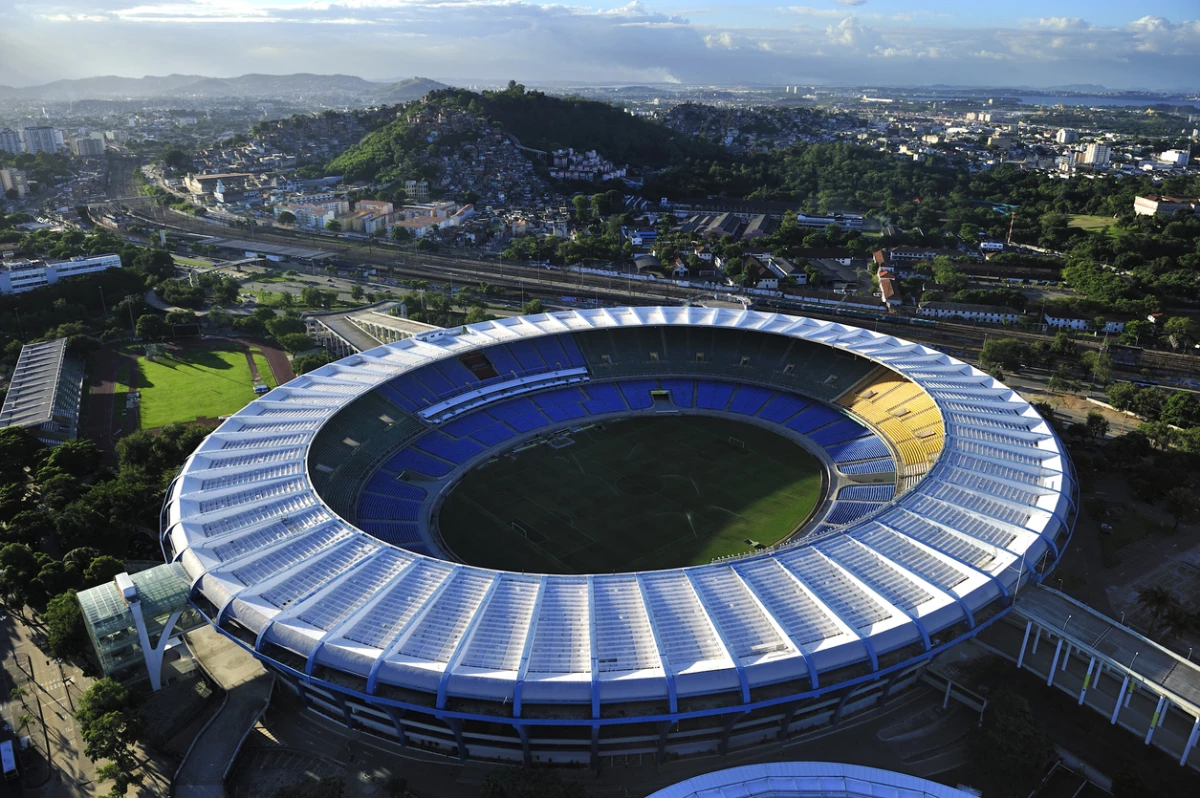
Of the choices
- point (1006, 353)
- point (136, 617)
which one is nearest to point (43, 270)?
point (136, 617)

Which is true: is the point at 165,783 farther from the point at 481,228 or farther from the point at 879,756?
the point at 481,228

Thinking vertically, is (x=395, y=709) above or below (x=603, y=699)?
below

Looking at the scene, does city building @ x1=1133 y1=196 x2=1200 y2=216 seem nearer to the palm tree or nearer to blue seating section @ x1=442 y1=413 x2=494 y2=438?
the palm tree

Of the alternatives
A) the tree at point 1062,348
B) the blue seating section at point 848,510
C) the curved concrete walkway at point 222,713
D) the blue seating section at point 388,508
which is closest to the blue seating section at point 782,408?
the blue seating section at point 848,510

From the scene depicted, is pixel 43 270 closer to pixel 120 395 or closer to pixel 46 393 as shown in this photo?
pixel 120 395

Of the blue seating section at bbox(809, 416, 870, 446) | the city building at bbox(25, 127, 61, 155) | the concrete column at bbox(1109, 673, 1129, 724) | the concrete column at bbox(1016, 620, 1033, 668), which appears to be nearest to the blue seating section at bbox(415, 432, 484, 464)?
the blue seating section at bbox(809, 416, 870, 446)

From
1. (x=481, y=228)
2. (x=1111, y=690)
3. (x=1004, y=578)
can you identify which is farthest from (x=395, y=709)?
(x=481, y=228)
